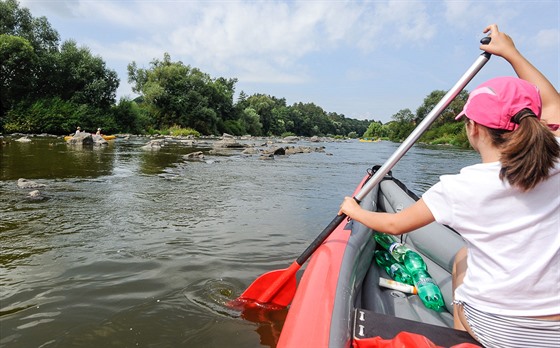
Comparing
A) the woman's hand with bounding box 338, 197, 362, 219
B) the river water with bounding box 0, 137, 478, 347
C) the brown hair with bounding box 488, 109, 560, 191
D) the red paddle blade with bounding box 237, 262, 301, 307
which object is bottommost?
the river water with bounding box 0, 137, 478, 347

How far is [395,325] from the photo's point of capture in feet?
5.11

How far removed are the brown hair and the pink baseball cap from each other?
6 cm

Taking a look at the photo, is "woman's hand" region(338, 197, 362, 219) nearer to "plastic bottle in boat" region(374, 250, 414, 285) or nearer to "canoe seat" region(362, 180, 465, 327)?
"canoe seat" region(362, 180, 465, 327)

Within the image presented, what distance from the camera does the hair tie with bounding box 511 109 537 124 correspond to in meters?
1.24

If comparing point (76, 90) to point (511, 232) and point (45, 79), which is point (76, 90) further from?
point (511, 232)

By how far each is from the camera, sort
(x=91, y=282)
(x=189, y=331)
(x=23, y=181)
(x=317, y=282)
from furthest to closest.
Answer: (x=23, y=181)
(x=91, y=282)
(x=189, y=331)
(x=317, y=282)

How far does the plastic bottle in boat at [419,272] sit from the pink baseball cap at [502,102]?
1351mm

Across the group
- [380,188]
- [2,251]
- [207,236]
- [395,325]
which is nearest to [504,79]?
[395,325]

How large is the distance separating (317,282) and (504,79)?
1295 mm

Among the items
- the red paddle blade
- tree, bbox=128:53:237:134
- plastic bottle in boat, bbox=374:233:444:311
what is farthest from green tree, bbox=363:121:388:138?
the red paddle blade

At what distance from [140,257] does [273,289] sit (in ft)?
5.22

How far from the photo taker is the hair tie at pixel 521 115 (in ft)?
4.08

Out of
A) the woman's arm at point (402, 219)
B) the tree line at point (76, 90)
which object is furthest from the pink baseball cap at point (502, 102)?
the tree line at point (76, 90)

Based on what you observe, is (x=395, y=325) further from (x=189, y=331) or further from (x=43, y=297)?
(x=43, y=297)
